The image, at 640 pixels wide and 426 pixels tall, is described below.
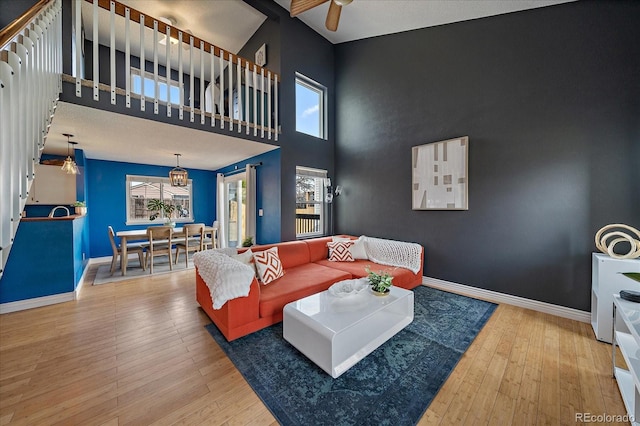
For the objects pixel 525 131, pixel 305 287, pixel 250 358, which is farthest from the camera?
pixel 525 131

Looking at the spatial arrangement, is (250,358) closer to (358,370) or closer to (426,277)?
(358,370)

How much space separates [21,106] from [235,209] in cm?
439

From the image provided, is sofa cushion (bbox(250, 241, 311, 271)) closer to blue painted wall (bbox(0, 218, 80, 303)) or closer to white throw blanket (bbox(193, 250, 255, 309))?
white throw blanket (bbox(193, 250, 255, 309))

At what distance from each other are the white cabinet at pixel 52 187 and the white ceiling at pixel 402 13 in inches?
196

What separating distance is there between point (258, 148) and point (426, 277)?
11.8 ft

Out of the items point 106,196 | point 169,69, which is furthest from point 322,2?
point 106,196

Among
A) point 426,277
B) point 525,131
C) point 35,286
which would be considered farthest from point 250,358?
point 525,131

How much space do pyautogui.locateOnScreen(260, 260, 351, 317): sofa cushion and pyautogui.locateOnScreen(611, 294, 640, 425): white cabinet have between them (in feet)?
7.45

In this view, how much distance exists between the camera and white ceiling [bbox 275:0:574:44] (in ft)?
9.68

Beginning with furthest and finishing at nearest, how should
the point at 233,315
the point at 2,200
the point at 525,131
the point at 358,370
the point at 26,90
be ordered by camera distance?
the point at 525,131 → the point at 233,315 → the point at 358,370 → the point at 26,90 → the point at 2,200

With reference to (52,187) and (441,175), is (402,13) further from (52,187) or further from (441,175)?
(52,187)

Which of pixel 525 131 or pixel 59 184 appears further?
pixel 59 184

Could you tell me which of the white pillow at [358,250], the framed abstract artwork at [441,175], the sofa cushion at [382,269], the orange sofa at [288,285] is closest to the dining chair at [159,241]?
the orange sofa at [288,285]

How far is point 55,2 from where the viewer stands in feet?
7.23
